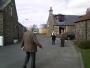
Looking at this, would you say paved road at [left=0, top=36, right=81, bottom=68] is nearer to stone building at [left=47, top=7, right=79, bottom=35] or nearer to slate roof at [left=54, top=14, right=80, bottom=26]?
stone building at [left=47, top=7, right=79, bottom=35]

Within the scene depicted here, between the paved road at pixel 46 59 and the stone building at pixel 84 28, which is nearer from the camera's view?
the paved road at pixel 46 59

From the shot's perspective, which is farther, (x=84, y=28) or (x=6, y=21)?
(x=84, y=28)

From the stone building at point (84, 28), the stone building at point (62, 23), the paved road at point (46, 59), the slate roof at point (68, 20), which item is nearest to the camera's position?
the paved road at point (46, 59)

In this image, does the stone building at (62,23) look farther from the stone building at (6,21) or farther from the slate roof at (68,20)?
the stone building at (6,21)

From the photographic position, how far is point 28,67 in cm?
1413

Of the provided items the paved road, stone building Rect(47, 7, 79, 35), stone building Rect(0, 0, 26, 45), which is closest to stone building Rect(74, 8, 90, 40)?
stone building Rect(0, 0, 26, 45)

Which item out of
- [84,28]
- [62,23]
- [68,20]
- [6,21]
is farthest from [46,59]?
[68,20]

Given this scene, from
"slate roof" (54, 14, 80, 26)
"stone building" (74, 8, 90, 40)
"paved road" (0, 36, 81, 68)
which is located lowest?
"paved road" (0, 36, 81, 68)

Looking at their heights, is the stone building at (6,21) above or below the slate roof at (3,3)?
below

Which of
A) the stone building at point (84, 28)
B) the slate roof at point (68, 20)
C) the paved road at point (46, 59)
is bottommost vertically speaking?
the paved road at point (46, 59)

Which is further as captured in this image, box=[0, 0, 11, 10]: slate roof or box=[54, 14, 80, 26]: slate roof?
box=[54, 14, 80, 26]: slate roof

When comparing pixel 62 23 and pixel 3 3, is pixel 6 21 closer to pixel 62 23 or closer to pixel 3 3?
pixel 3 3

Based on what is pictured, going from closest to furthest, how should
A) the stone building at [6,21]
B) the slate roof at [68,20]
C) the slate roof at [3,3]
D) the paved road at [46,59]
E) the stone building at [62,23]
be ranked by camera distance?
the paved road at [46,59] → the stone building at [6,21] → the slate roof at [3,3] → the stone building at [62,23] → the slate roof at [68,20]

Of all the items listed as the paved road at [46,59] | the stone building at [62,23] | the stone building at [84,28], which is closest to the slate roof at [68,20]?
the stone building at [62,23]
